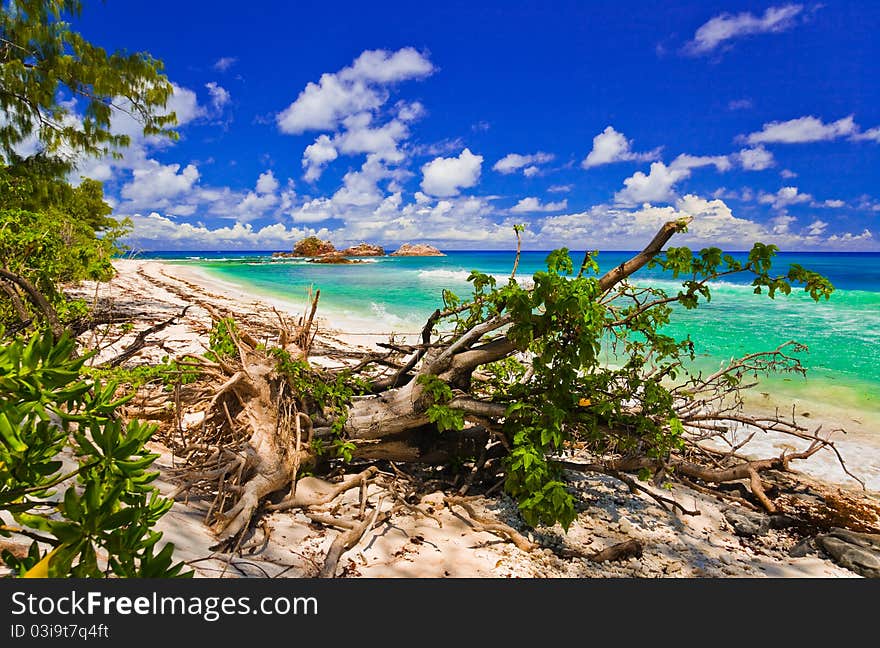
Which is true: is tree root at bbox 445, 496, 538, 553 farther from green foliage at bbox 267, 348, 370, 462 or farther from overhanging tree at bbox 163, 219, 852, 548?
green foliage at bbox 267, 348, 370, 462

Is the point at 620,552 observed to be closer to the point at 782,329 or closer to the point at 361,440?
the point at 361,440

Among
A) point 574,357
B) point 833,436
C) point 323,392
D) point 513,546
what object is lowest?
point 833,436

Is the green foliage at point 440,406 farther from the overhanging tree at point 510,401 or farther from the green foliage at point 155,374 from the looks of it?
the green foliage at point 155,374

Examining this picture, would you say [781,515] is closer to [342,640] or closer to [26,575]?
[342,640]

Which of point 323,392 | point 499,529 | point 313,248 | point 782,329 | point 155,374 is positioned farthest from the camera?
point 313,248

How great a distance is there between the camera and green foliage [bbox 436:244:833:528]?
2797 millimetres

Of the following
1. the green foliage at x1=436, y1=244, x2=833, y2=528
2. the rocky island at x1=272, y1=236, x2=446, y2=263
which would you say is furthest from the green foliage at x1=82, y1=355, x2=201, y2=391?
the rocky island at x1=272, y1=236, x2=446, y2=263

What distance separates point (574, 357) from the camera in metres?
2.90

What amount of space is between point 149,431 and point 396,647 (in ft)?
2.88

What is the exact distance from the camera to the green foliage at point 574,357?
2797 millimetres

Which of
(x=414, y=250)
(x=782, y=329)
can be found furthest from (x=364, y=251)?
(x=782, y=329)

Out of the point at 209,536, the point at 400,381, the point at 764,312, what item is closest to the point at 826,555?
the point at 400,381

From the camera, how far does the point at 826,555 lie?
3354 mm

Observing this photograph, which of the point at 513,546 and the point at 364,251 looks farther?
the point at 364,251
